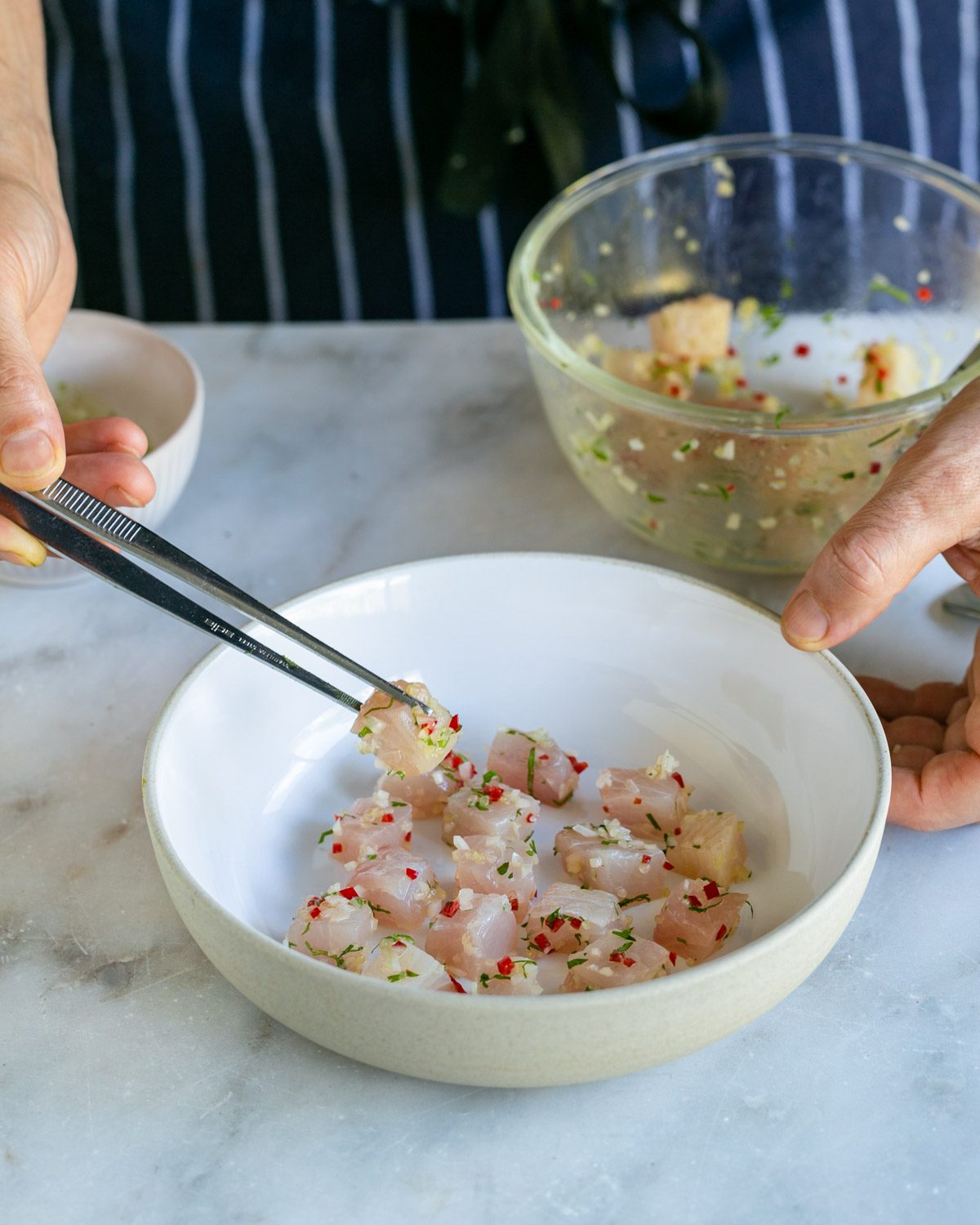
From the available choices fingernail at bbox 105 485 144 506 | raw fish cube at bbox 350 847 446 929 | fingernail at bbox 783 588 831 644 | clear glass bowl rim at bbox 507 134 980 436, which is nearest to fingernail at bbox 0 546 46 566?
fingernail at bbox 105 485 144 506

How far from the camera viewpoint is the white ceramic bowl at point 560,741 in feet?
2.48

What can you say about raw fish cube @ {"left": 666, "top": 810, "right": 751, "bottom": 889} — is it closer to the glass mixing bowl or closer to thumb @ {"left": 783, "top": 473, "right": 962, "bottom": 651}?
thumb @ {"left": 783, "top": 473, "right": 962, "bottom": 651}

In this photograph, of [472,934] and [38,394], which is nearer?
[472,934]

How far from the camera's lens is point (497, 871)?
0.94 metres

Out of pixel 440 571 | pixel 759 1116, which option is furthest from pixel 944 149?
pixel 759 1116

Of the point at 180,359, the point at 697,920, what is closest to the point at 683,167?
the point at 180,359

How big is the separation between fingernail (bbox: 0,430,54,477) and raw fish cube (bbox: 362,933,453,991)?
45 cm

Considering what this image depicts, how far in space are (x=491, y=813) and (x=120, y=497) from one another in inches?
19.0

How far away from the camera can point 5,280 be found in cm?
114

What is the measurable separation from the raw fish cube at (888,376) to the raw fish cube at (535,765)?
0.59 metres

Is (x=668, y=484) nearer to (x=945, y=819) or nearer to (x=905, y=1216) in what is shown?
(x=945, y=819)

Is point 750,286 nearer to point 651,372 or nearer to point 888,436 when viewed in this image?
point 651,372

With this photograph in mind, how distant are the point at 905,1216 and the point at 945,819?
1.07 feet

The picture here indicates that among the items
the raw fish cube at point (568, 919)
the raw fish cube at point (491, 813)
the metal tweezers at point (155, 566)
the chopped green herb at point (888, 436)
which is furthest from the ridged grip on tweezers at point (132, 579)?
the chopped green herb at point (888, 436)
